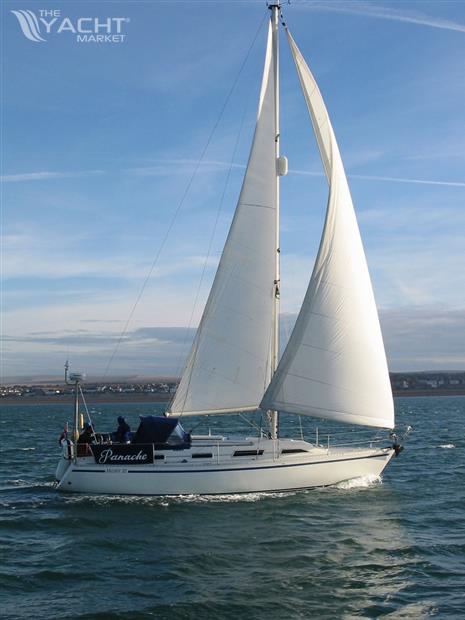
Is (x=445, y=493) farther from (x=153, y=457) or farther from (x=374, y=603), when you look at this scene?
(x=374, y=603)

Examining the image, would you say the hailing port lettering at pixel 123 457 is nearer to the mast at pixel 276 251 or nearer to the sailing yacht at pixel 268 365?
the sailing yacht at pixel 268 365

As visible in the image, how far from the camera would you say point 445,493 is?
21172 mm

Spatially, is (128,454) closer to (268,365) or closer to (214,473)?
(214,473)

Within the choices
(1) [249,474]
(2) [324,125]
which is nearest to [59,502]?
(1) [249,474]

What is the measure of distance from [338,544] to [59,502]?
8.55 meters

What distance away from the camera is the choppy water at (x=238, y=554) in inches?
459

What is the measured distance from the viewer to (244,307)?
21078 mm

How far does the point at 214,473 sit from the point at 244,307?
507cm

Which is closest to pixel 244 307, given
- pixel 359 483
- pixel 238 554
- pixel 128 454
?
pixel 128 454

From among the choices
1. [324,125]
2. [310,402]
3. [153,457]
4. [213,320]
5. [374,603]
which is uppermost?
[324,125]

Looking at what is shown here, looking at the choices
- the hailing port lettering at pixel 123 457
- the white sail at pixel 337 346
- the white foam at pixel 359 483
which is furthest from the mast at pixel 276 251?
the hailing port lettering at pixel 123 457

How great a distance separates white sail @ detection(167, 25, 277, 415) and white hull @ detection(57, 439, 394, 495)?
1679 millimetres

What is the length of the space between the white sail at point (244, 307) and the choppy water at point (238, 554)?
3.24 meters

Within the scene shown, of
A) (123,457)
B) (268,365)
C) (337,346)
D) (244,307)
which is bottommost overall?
(123,457)
